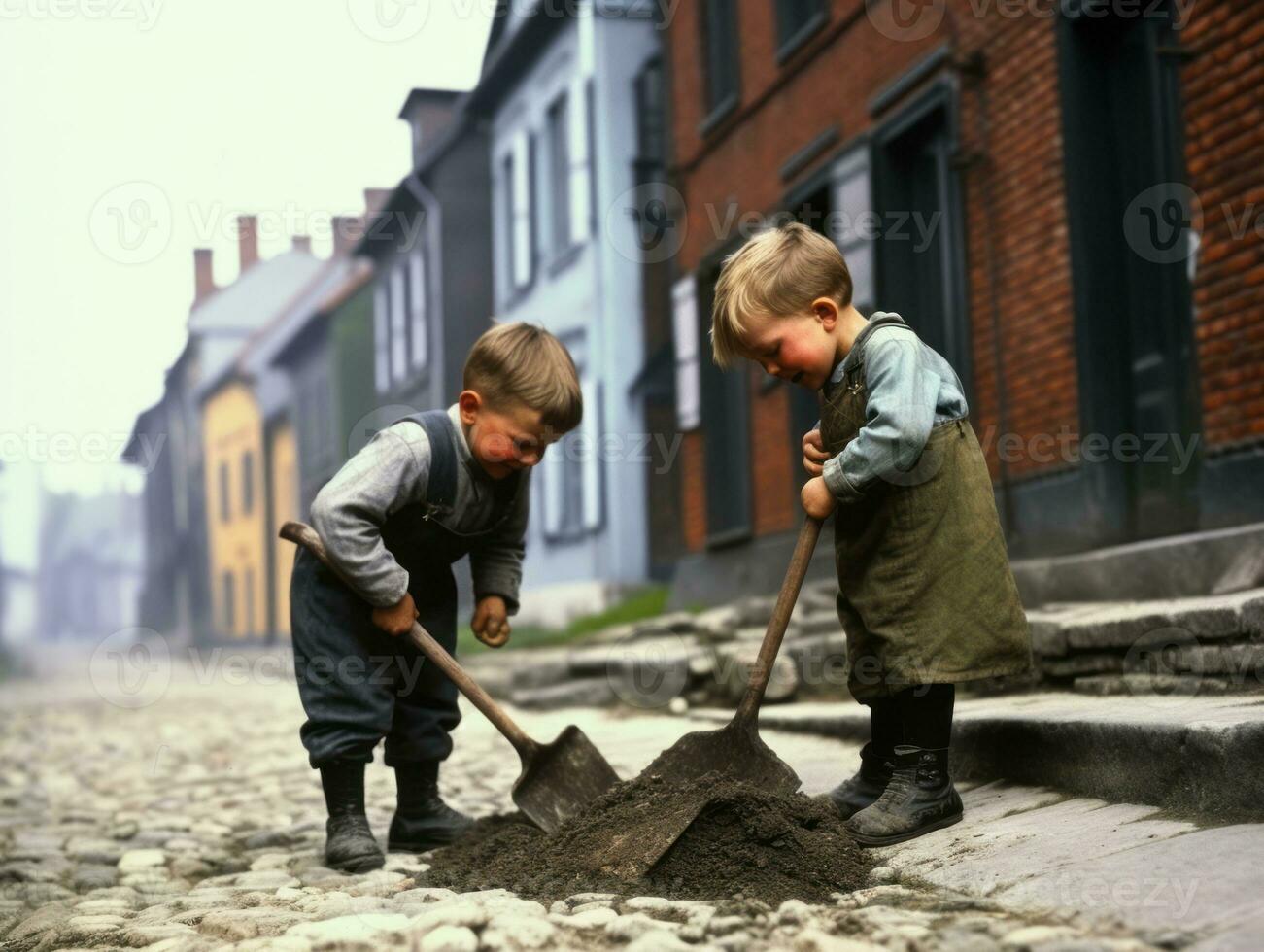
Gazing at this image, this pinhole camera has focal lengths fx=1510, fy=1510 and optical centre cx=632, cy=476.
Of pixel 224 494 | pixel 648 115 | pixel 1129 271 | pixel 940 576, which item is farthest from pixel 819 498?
pixel 224 494

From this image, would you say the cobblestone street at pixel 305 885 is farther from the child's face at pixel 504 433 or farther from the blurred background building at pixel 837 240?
the blurred background building at pixel 837 240

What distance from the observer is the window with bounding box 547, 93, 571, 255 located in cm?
1688

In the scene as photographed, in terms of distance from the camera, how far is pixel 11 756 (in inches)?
337

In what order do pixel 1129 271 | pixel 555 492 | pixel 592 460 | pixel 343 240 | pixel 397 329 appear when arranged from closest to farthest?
1. pixel 1129 271
2. pixel 592 460
3. pixel 555 492
4. pixel 397 329
5. pixel 343 240

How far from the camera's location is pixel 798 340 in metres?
3.38

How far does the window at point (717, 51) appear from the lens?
12328 millimetres

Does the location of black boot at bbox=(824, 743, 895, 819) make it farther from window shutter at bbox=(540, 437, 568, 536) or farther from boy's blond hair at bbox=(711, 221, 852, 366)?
window shutter at bbox=(540, 437, 568, 536)

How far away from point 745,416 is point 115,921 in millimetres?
8920

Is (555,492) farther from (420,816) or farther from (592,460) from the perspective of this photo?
(420,816)

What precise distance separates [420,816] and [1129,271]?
4.50 metres

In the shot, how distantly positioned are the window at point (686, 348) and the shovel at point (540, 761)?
877cm

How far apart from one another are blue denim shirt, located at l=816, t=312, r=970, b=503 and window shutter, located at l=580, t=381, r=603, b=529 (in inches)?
461

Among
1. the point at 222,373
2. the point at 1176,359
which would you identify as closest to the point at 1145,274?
the point at 1176,359

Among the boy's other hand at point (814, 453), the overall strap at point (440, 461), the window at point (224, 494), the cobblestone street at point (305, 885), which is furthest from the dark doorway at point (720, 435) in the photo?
the window at point (224, 494)
